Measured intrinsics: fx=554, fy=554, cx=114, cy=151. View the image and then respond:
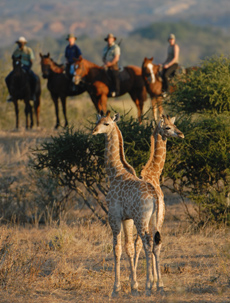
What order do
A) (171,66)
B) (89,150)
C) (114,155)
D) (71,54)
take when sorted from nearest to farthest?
(114,155) < (89,150) < (71,54) < (171,66)

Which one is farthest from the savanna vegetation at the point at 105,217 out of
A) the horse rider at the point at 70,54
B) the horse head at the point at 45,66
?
the horse head at the point at 45,66

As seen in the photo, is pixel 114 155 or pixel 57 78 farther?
pixel 57 78

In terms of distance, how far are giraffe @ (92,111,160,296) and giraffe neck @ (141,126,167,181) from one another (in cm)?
28

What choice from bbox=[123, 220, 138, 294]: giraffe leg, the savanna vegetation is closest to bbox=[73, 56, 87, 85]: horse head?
the savanna vegetation

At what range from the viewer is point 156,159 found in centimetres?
786

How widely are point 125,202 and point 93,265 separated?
7.56 feet

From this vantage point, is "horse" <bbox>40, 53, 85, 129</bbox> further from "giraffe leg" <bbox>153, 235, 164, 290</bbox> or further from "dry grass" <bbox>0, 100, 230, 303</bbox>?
"giraffe leg" <bbox>153, 235, 164, 290</bbox>

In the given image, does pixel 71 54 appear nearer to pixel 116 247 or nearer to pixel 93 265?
pixel 93 265

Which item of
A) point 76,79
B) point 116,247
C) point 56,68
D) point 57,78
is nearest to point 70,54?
point 56,68

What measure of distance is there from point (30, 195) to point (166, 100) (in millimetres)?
4188

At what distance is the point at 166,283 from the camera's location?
7.86 m

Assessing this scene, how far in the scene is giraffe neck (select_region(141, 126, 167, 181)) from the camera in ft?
25.5

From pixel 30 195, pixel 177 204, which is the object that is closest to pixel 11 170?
pixel 30 195

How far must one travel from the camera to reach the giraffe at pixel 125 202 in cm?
691
